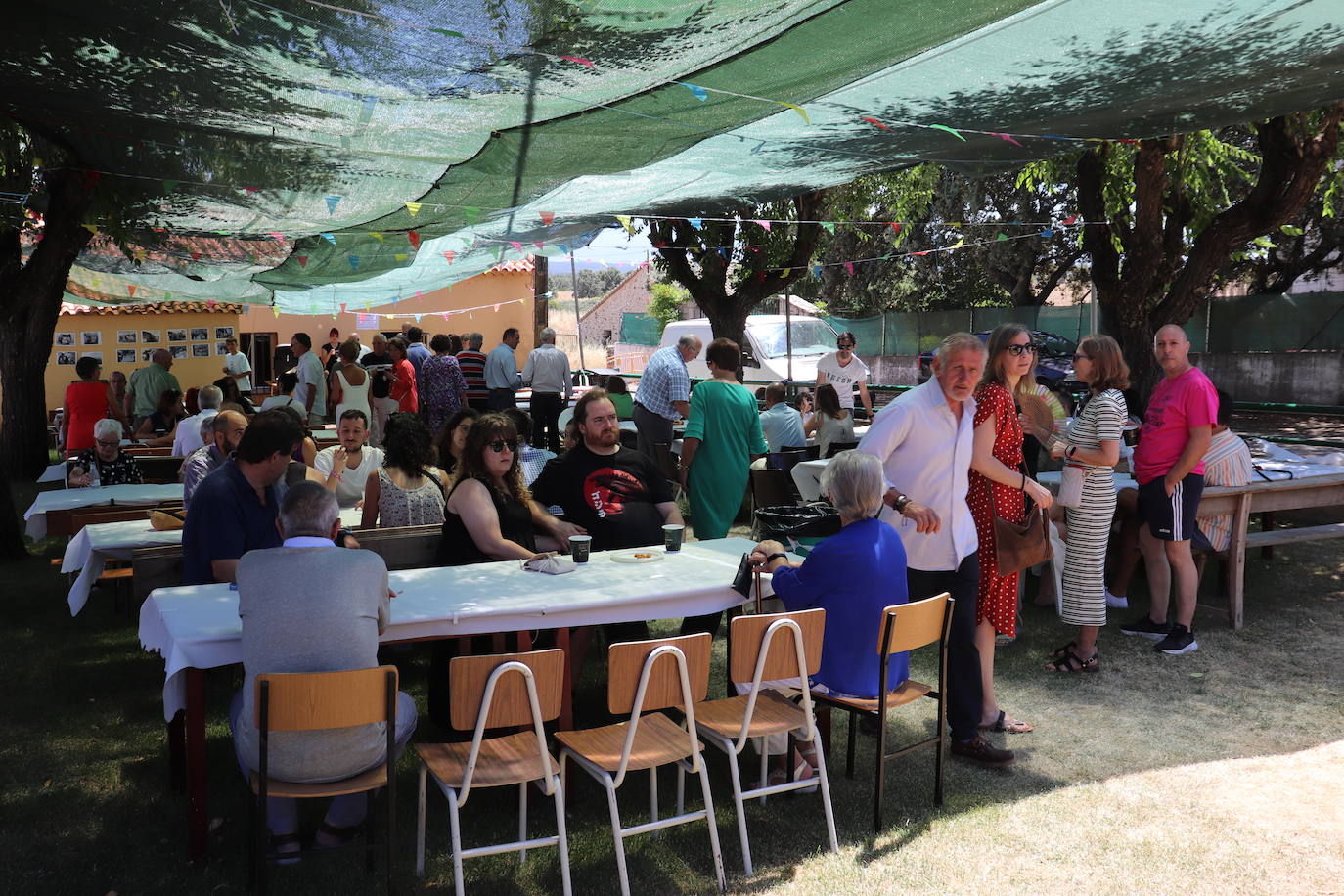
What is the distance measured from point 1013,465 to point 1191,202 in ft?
21.8

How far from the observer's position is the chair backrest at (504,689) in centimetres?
262

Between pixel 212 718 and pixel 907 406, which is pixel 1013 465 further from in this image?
pixel 212 718

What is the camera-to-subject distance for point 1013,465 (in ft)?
12.9

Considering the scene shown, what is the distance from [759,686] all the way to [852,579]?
1.46ft

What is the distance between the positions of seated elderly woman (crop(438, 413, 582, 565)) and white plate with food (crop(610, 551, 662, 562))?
38cm

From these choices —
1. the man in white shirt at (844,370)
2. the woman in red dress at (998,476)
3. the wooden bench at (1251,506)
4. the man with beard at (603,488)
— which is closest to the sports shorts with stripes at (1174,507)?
the wooden bench at (1251,506)

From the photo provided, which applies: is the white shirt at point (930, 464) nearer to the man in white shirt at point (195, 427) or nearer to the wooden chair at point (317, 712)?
the wooden chair at point (317, 712)

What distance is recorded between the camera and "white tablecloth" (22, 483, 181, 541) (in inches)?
229

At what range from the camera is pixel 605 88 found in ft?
14.4

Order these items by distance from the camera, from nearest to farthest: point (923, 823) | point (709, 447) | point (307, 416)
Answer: point (923, 823) < point (709, 447) < point (307, 416)

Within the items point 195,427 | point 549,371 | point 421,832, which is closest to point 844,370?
point 549,371

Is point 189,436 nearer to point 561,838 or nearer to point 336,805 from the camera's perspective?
point 336,805

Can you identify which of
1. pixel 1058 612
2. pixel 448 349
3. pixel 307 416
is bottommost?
pixel 1058 612

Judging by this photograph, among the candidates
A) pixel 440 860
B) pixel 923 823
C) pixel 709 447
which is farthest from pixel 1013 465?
pixel 440 860
